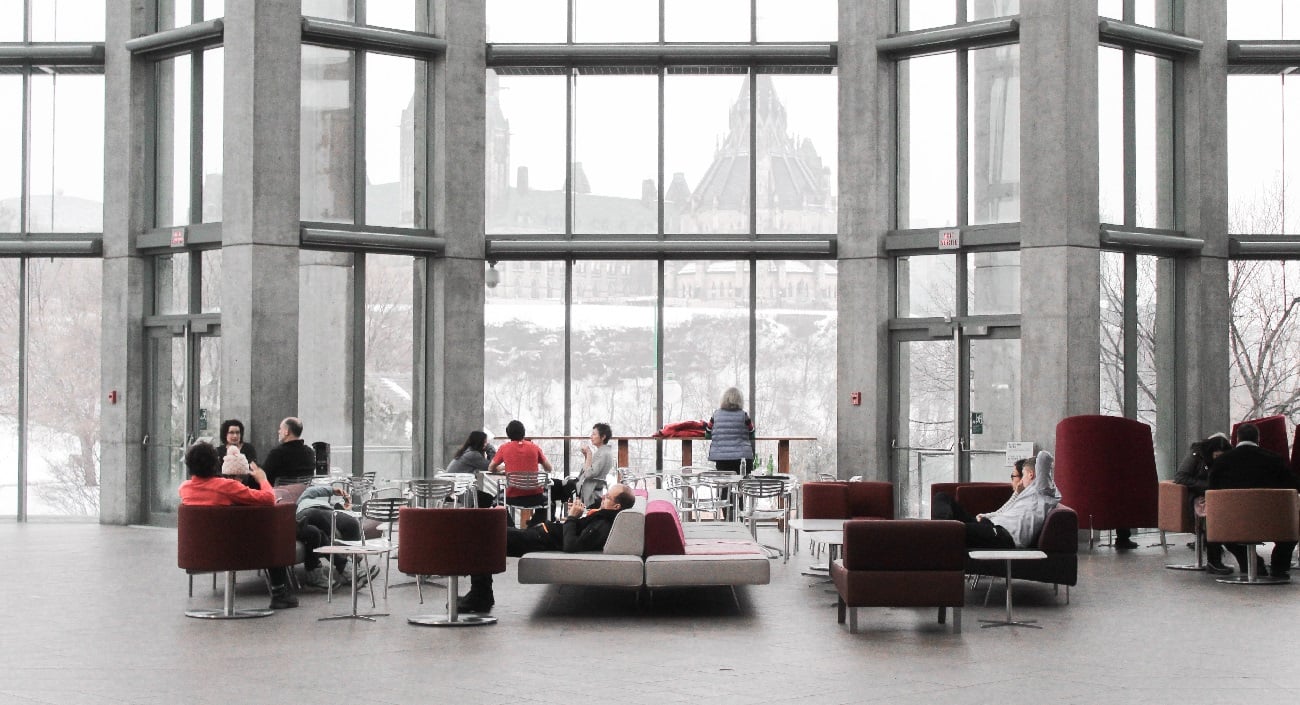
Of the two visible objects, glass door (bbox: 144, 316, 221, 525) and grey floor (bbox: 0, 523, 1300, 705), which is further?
glass door (bbox: 144, 316, 221, 525)

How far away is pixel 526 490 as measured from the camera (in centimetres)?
1547

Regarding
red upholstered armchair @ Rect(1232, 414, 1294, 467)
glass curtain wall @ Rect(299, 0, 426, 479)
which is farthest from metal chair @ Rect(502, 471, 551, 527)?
red upholstered armchair @ Rect(1232, 414, 1294, 467)

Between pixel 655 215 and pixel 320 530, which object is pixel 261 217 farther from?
pixel 320 530

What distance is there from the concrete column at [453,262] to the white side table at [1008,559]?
9.25 meters

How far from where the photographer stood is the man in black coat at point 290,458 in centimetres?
1304

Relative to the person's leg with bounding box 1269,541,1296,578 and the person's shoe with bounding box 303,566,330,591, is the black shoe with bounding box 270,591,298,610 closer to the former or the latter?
the person's shoe with bounding box 303,566,330,591

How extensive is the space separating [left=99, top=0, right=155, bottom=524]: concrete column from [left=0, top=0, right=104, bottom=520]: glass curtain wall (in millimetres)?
523

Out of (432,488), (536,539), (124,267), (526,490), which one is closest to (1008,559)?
(536,539)

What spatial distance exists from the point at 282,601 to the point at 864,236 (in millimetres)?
9957

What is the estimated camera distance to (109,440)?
18.2 m

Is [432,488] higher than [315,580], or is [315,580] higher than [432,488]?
[432,488]

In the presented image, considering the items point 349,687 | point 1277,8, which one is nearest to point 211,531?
point 349,687

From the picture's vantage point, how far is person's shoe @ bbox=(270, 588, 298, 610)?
35.7 ft

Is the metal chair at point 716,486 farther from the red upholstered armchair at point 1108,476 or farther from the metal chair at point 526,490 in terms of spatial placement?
the red upholstered armchair at point 1108,476
